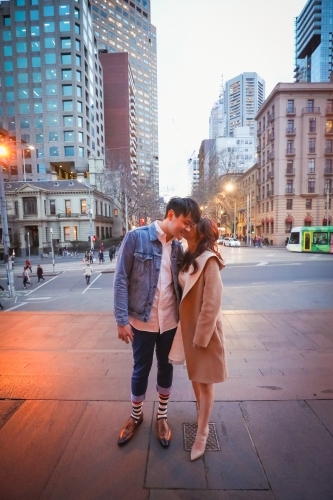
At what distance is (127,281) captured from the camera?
2.35 metres

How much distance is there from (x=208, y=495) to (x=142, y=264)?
5.63 ft

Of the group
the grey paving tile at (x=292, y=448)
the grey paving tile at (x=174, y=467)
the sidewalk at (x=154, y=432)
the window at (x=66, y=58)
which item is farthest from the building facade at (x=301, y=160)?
the grey paving tile at (x=174, y=467)

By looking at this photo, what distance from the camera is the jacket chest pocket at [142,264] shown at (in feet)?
7.65

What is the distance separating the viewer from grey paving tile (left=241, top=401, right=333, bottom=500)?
1.82 m

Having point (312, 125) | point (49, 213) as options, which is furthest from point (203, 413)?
point (312, 125)

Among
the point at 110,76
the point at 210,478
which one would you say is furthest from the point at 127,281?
the point at 110,76

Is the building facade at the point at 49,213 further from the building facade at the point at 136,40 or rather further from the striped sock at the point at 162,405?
the building facade at the point at 136,40

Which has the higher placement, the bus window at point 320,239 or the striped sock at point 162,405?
the bus window at point 320,239

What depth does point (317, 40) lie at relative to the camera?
10738 cm

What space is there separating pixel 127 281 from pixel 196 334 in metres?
0.75

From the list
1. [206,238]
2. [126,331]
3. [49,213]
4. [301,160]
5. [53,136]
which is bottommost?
[126,331]

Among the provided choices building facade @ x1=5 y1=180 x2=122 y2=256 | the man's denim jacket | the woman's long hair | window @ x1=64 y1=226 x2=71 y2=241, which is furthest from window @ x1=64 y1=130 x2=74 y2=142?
the woman's long hair

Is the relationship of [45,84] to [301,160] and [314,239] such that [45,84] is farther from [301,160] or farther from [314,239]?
[314,239]

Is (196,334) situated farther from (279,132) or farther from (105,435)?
(279,132)
